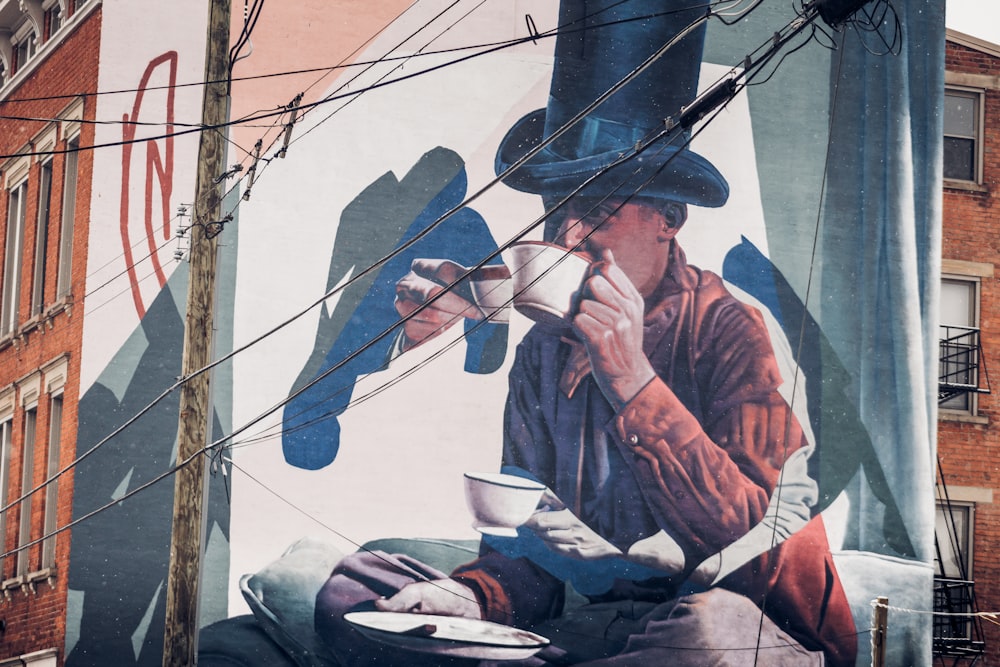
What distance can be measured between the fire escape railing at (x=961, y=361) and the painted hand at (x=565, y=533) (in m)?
9.05

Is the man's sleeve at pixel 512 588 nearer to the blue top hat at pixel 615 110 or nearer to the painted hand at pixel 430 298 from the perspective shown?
the painted hand at pixel 430 298

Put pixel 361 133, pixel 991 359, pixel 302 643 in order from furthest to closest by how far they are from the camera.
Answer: pixel 991 359 → pixel 361 133 → pixel 302 643

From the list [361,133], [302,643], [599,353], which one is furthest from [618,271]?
[302,643]

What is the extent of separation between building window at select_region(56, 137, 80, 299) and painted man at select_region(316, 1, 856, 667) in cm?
609

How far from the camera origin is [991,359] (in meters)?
33.6

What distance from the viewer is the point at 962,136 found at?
3475 cm

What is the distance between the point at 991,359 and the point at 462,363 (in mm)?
12036

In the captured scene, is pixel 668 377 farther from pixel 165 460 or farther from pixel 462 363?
pixel 165 460

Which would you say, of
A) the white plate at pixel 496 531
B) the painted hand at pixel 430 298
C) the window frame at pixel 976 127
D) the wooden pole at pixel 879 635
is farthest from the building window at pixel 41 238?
the window frame at pixel 976 127

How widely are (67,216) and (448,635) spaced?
1024cm

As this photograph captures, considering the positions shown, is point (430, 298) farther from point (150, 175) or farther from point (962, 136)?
point (962, 136)

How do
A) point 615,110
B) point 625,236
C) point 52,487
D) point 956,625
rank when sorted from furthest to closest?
point 956,625 < point 615,110 < point 625,236 < point 52,487

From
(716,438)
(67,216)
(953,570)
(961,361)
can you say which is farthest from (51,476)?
(961,361)

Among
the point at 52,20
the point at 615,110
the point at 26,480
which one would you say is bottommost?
the point at 26,480
